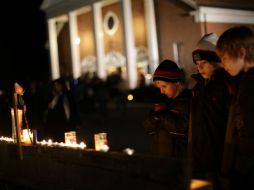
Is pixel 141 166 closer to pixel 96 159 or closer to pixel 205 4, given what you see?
pixel 96 159

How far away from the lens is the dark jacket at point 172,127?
3.84m

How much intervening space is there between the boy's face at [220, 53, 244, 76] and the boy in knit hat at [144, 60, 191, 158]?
94 centimetres

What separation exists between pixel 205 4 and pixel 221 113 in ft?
68.6

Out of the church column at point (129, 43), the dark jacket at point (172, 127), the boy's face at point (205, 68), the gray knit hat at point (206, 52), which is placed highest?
the church column at point (129, 43)

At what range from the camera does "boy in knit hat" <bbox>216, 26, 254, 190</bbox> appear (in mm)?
2744

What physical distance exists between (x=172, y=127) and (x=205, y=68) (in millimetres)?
584

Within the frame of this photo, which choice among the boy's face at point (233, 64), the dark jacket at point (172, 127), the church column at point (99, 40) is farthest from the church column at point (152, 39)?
the boy's face at point (233, 64)

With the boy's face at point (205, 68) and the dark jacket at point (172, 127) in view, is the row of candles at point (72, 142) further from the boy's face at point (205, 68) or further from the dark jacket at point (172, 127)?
the boy's face at point (205, 68)

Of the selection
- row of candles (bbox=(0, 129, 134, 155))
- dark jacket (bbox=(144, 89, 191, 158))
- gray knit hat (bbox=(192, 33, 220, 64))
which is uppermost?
gray knit hat (bbox=(192, 33, 220, 64))

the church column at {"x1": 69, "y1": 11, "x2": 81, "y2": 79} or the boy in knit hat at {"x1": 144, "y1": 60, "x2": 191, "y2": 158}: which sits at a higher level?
the church column at {"x1": 69, "y1": 11, "x2": 81, "y2": 79}

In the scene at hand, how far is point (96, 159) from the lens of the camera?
3996 millimetres

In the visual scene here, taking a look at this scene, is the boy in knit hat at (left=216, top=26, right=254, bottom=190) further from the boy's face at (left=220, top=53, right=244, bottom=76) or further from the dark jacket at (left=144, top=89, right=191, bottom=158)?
the dark jacket at (left=144, top=89, right=191, bottom=158)

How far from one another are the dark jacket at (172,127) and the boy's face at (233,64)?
3.06 feet

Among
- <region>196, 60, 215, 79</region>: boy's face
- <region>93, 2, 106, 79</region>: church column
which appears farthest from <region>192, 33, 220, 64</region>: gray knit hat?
<region>93, 2, 106, 79</region>: church column
